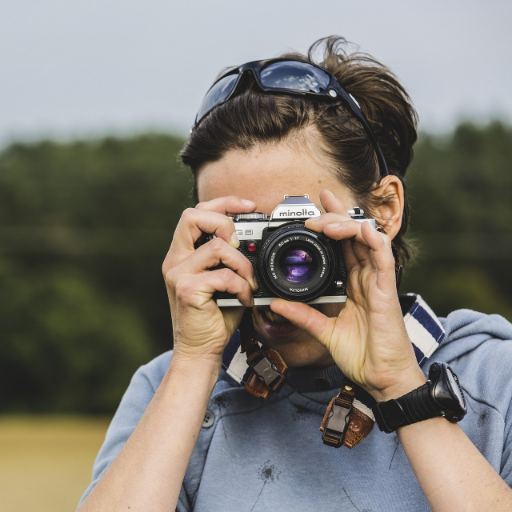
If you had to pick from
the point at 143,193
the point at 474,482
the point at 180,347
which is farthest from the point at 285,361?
the point at 143,193

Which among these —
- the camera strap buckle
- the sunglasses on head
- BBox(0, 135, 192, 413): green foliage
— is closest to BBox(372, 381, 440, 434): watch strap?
the camera strap buckle

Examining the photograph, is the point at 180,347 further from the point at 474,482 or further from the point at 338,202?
the point at 474,482

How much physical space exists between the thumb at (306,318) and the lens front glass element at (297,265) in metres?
0.09

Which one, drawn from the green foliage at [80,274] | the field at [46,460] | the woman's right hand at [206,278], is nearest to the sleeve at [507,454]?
the woman's right hand at [206,278]

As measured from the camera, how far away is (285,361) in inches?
→ 83.4

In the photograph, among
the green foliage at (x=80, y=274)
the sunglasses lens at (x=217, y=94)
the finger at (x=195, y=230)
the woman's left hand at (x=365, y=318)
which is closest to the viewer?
the woman's left hand at (x=365, y=318)

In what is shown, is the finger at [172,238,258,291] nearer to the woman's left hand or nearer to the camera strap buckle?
the woman's left hand

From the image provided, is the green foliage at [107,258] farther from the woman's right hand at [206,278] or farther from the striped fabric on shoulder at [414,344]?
the woman's right hand at [206,278]

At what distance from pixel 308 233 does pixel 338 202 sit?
128 mm

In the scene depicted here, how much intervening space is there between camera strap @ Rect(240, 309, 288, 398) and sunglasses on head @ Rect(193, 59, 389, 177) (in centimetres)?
67

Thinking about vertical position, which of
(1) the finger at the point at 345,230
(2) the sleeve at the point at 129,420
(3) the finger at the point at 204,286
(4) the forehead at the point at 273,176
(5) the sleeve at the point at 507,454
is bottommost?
(2) the sleeve at the point at 129,420

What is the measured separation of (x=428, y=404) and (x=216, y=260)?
2.28 ft

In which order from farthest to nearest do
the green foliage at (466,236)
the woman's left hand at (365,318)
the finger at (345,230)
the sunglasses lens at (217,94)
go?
the green foliage at (466,236) → the sunglasses lens at (217,94) → the finger at (345,230) → the woman's left hand at (365,318)

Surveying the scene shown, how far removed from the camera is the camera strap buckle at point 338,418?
187 centimetres
